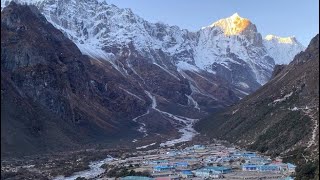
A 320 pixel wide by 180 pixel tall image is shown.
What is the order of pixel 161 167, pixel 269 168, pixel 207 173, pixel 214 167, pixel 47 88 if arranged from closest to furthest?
pixel 207 173 < pixel 269 168 < pixel 214 167 < pixel 161 167 < pixel 47 88

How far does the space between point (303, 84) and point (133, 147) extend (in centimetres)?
5259

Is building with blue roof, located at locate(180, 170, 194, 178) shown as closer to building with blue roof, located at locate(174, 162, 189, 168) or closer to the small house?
building with blue roof, located at locate(174, 162, 189, 168)


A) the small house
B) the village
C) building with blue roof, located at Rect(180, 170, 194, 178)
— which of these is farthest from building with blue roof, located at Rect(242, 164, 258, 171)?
building with blue roof, located at Rect(180, 170, 194, 178)

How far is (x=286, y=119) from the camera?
104000mm

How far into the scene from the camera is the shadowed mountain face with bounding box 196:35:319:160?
88.9 metres

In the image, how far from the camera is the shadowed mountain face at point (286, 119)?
292 ft

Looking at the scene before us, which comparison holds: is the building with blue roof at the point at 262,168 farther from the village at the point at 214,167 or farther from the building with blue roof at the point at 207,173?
the building with blue roof at the point at 207,173

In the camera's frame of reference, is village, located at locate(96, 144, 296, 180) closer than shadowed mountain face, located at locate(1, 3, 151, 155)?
Yes

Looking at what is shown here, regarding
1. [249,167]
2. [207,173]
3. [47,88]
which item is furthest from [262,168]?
[47,88]

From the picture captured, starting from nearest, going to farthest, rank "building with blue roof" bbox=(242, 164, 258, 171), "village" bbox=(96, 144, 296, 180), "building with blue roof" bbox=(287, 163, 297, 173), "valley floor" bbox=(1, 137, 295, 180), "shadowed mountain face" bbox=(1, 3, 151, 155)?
"building with blue roof" bbox=(287, 163, 297, 173), "village" bbox=(96, 144, 296, 180), "valley floor" bbox=(1, 137, 295, 180), "building with blue roof" bbox=(242, 164, 258, 171), "shadowed mountain face" bbox=(1, 3, 151, 155)

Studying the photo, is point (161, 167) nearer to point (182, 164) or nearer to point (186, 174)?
point (182, 164)

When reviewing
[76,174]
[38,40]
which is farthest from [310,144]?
[38,40]

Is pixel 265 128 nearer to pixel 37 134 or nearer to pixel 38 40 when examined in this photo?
pixel 37 134

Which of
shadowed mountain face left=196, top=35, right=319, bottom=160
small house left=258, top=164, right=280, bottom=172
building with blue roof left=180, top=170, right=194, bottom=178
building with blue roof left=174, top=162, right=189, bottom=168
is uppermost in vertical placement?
shadowed mountain face left=196, top=35, right=319, bottom=160
